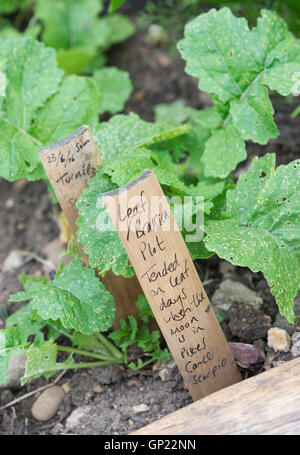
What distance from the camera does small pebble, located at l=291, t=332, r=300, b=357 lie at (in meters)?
1.51

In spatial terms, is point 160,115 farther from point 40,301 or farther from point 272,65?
point 40,301

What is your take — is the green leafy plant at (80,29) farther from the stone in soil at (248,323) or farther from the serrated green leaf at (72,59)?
the stone in soil at (248,323)

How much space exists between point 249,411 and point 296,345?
355mm

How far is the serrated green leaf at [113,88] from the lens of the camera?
2.45 metres

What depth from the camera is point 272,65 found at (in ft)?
5.92

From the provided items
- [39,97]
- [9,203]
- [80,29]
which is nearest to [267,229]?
[39,97]

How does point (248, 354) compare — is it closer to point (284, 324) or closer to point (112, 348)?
point (284, 324)

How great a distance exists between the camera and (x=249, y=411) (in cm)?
124

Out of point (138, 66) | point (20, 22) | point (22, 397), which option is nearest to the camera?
point (22, 397)

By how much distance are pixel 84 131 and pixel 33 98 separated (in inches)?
20.0

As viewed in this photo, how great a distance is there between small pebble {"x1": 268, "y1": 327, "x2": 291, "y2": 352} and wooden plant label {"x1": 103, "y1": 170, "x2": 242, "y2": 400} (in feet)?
0.42

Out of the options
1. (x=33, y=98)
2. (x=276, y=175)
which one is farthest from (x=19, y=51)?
(x=276, y=175)

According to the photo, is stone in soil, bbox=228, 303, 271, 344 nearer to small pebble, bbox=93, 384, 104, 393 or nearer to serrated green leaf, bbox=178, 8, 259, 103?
A: small pebble, bbox=93, 384, 104, 393

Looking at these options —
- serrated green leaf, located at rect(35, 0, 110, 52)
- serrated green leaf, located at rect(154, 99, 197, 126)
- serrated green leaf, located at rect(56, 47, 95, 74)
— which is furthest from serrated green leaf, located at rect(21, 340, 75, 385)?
serrated green leaf, located at rect(35, 0, 110, 52)
